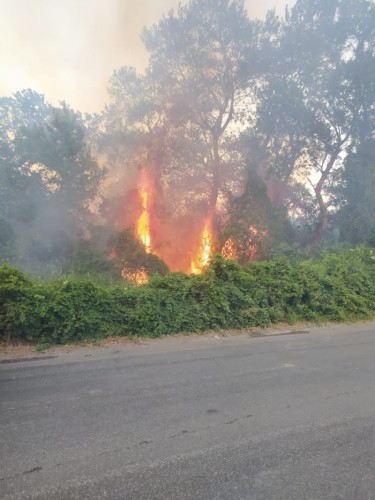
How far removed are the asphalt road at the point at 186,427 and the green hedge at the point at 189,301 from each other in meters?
1.13

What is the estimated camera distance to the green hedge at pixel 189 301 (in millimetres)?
7047

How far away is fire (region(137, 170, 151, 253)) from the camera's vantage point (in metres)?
21.6

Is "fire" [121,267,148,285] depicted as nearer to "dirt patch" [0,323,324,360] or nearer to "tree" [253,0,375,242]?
"dirt patch" [0,323,324,360]

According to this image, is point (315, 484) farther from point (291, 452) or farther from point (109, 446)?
point (109, 446)

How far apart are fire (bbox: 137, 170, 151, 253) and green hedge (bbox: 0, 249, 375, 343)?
1229cm

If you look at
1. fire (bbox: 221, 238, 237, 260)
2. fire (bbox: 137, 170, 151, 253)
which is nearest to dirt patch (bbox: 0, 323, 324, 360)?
fire (bbox: 221, 238, 237, 260)

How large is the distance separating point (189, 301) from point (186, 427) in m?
4.95

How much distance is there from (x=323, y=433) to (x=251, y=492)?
1.35 meters

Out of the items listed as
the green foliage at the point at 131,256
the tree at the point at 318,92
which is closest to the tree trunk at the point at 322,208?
the tree at the point at 318,92

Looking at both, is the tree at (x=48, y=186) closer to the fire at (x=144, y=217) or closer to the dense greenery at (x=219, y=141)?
the dense greenery at (x=219, y=141)

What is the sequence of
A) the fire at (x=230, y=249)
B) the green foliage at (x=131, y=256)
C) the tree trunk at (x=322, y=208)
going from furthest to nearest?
the tree trunk at (x=322, y=208)
the fire at (x=230, y=249)
the green foliage at (x=131, y=256)

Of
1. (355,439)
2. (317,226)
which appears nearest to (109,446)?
(355,439)

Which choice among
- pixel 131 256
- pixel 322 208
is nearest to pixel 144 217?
pixel 131 256

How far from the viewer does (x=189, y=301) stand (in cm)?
873
